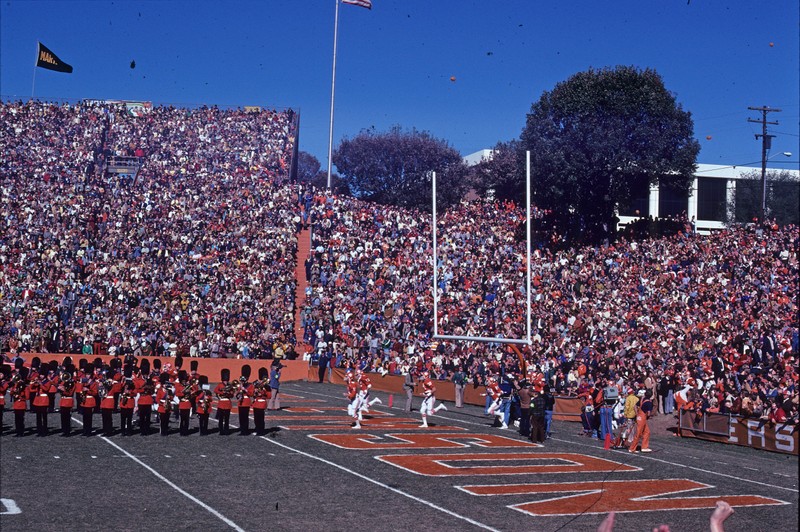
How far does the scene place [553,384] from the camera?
30.2 m

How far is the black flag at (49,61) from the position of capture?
5494 cm

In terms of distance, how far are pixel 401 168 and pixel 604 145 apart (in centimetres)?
3362

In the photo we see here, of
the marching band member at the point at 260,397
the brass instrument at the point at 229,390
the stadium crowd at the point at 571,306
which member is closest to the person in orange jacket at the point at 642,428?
the stadium crowd at the point at 571,306

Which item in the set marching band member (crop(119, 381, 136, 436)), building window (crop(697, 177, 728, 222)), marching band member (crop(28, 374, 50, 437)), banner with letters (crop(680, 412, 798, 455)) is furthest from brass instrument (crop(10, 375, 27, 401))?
building window (crop(697, 177, 728, 222))

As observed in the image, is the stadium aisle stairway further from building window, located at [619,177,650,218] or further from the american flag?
building window, located at [619,177,650,218]

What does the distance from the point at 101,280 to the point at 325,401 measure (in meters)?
15.3

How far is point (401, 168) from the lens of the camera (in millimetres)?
78375

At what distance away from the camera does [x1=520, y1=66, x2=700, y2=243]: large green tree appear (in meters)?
46.6

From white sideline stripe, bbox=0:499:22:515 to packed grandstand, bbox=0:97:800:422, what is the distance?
47.2 ft

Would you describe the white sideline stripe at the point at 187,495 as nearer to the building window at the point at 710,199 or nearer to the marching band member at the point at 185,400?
the marching band member at the point at 185,400

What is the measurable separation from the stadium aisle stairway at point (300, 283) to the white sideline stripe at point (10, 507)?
24.6m

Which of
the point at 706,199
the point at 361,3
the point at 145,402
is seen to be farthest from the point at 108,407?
the point at 706,199

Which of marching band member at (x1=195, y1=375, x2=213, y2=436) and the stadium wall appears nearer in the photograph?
marching band member at (x1=195, y1=375, x2=213, y2=436)

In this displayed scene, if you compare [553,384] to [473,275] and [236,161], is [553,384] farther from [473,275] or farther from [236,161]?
[236,161]
